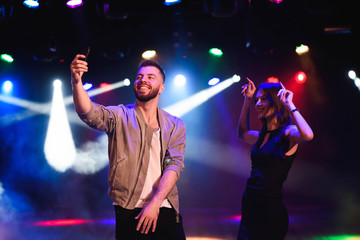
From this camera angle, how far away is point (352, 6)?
15.2ft

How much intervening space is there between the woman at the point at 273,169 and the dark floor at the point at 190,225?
98.5 inches

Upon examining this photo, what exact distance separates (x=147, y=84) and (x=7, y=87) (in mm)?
6698

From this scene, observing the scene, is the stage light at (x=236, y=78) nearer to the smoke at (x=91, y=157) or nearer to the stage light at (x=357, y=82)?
the stage light at (x=357, y=82)

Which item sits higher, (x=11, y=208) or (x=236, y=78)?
(x=236, y=78)

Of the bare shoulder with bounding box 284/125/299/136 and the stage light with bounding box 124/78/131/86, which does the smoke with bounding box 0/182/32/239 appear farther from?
the bare shoulder with bounding box 284/125/299/136

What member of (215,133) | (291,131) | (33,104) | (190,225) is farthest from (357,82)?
(33,104)

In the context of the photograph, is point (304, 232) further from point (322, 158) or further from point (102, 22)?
point (102, 22)

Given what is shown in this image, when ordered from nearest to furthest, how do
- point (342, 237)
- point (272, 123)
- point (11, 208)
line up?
point (272, 123) → point (342, 237) → point (11, 208)

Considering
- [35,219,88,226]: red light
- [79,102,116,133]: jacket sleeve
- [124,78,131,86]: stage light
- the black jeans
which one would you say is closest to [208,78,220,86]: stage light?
[124,78,131,86]: stage light

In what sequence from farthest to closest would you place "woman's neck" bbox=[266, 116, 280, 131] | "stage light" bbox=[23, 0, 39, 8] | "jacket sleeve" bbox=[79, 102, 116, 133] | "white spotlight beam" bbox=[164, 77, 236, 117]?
"white spotlight beam" bbox=[164, 77, 236, 117] < "stage light" bbox=[23, 0, 39, 8] < "woman's neck" bbox=[266, 116, 280, 131] < "jacket sleeve" bbox=[79, 102, 116, 133]

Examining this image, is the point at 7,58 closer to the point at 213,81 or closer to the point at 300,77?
the point at 213,81

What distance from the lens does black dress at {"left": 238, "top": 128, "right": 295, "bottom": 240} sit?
2018mm

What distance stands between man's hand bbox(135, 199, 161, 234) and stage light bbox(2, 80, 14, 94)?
7.06 meters

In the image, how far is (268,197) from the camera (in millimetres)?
2047
